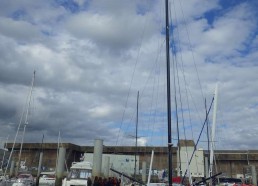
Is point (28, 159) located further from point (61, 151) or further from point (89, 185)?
point (89, 185)

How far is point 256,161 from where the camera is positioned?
210ft

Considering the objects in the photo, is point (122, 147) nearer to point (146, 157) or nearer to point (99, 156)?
point (146, 157)

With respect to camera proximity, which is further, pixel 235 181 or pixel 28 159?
pixel 28 159

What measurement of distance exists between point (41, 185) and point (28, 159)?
129ft

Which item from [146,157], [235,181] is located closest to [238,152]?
[146,157]

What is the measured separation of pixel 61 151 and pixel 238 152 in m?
45.8

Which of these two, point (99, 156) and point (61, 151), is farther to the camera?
point (61, 151)

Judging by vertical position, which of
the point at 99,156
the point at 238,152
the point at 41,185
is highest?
the point at 238,152

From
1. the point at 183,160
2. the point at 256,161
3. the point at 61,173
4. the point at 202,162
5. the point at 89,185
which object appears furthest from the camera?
the point at 256,161

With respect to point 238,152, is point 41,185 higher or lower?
lower

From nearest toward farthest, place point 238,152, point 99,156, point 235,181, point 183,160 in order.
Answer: point 99,156, point 235,181, point 183,160, point 238,152

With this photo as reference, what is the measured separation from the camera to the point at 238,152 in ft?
224

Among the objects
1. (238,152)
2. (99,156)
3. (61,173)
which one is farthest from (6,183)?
(238,152)

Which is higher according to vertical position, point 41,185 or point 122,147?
point 122,147
